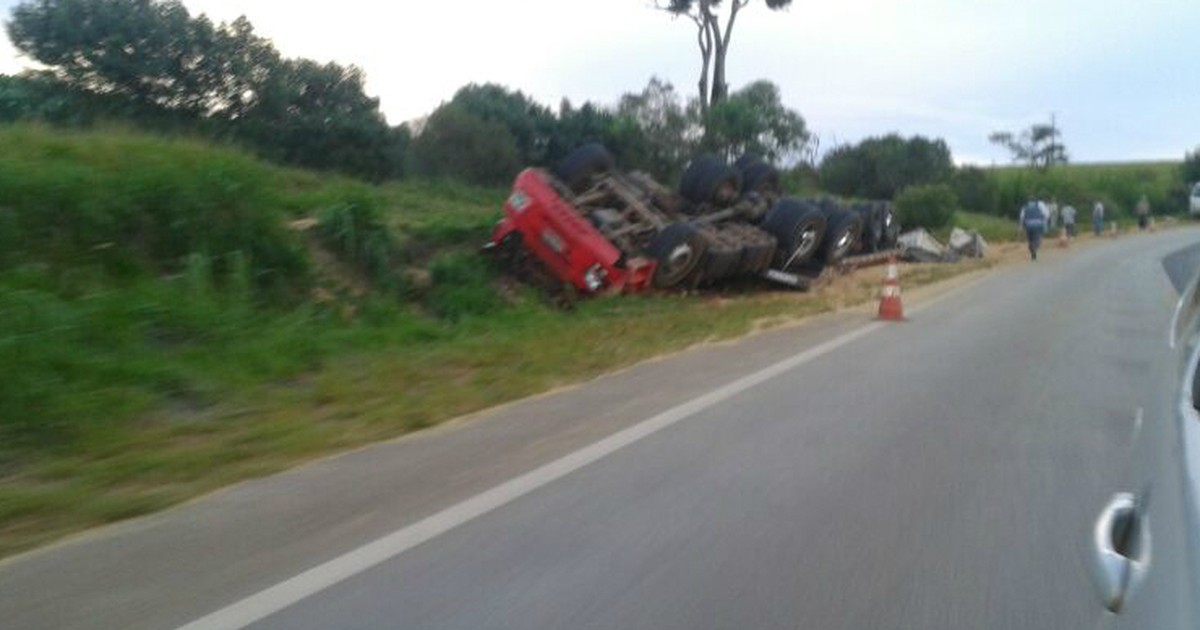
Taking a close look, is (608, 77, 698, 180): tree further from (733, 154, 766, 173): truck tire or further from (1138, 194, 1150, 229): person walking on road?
(1138, 194, 1150, 229): person walking on road

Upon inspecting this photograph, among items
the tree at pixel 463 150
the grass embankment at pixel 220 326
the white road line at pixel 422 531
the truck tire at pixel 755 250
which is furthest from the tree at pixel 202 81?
the white road line at pixel 422 531

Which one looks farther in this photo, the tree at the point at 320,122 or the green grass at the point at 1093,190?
the green grass at the point at 1093,190

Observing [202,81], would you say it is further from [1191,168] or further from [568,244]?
[1191,168]

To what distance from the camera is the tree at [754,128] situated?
127ft

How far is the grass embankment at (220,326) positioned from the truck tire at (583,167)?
226 cm

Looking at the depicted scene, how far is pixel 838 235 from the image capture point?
25828 millimetres

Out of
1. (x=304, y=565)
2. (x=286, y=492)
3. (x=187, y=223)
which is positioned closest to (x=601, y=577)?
(x=304, y=565)

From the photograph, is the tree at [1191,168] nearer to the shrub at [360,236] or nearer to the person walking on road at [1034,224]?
the person walking on road at [1034,224]

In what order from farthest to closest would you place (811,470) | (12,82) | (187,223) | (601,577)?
(12,82), (187,223), (811,470), (601,577)

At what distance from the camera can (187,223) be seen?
49.6ft

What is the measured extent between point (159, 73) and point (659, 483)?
63.4 ft

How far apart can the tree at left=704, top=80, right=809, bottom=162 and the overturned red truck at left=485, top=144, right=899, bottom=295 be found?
11332mm

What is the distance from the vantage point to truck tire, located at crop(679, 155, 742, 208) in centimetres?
2470

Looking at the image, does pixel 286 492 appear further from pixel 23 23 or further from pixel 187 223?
pixel 23 23
